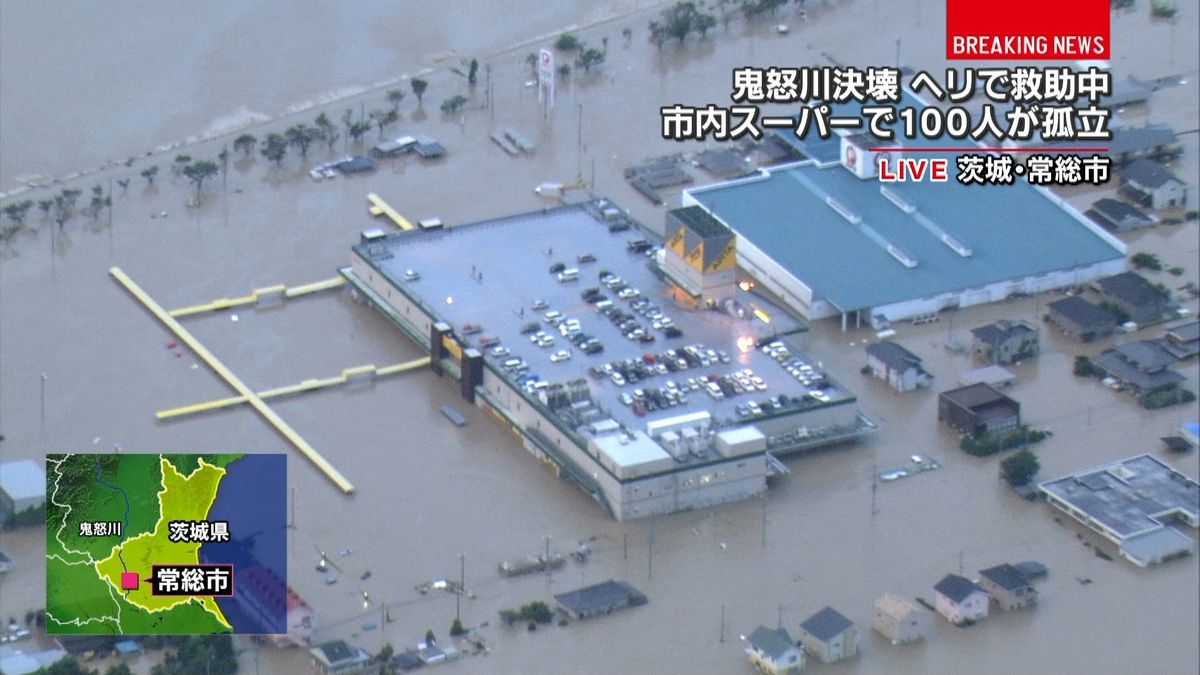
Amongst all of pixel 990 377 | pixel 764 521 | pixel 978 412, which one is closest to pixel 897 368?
pixel 990 377

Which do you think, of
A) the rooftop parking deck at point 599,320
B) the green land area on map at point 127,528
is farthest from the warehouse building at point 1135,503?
the green land area on map at point 127,528

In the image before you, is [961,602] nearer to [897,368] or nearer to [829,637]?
[829,637]

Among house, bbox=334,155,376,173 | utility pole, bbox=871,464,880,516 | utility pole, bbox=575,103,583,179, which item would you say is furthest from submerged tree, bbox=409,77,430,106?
utility pole, bbox=871,464,880,516

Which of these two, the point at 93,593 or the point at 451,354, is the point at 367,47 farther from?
the point at 93,593

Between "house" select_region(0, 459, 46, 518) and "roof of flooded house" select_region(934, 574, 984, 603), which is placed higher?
"house" select_region(0, 459, 46, 518)

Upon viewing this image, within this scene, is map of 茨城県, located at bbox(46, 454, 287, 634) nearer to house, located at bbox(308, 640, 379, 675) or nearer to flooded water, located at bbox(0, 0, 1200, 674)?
house, located at bbox(308, 640, 379, 675)

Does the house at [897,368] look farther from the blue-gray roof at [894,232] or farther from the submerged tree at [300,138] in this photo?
the submerged tree at [300,138]
